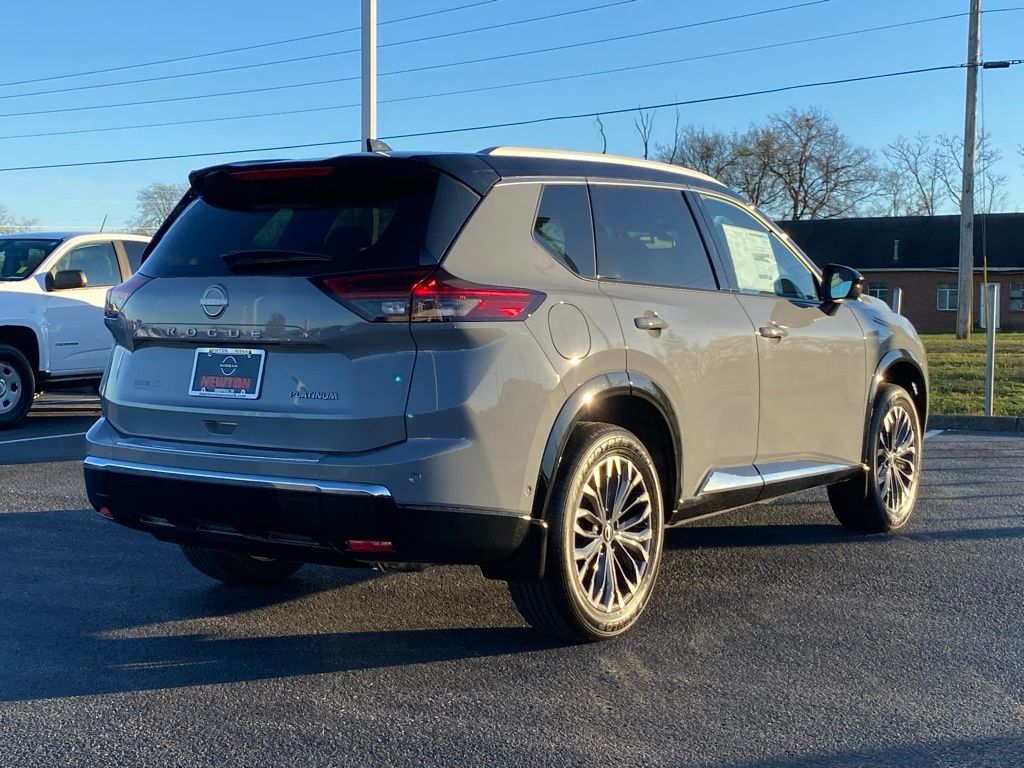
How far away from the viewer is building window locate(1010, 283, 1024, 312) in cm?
6016

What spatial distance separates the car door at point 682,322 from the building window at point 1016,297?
5986cm

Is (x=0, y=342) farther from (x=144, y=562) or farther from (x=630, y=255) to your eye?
(x=630, y=255)

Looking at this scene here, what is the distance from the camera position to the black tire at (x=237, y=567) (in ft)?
18.1

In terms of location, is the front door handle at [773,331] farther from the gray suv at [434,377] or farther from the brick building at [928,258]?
the brick building at [928,258]

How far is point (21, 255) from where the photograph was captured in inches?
506

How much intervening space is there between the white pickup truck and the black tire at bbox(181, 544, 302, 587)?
25.0ft

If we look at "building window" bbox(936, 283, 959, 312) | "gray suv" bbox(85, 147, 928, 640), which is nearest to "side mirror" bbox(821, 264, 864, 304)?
"gray suv" bbox(85, 147, 928, 640)

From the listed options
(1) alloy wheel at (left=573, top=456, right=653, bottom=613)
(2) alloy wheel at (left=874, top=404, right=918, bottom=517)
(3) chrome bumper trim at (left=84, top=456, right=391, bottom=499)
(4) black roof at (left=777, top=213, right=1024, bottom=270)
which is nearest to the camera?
(3) chrome bumper trim at (left=84, top=456, right=391, bottom=499)

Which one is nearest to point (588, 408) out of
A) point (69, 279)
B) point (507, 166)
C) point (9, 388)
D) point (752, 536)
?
point (507, 166)

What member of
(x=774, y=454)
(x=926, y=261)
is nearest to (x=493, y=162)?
(x=774, y=454)

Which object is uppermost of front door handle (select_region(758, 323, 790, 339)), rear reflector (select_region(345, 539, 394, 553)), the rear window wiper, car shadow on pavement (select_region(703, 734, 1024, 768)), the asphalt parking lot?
the rear window wiper

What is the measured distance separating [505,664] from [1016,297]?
6194cm

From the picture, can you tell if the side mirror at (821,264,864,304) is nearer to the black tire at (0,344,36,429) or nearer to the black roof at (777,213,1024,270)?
the black tire at (0,344,36,429)

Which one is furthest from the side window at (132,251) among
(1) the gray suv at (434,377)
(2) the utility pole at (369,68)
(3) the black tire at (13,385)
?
(1) the gray suv at (434,377)
